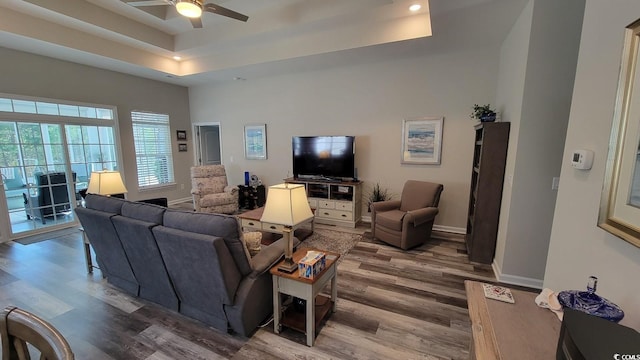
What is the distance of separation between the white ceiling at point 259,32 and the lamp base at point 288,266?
2.92 m

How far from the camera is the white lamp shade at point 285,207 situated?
187 cm

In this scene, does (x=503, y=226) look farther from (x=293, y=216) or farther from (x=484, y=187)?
(x=293, y=216)

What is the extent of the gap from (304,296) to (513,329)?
128cm

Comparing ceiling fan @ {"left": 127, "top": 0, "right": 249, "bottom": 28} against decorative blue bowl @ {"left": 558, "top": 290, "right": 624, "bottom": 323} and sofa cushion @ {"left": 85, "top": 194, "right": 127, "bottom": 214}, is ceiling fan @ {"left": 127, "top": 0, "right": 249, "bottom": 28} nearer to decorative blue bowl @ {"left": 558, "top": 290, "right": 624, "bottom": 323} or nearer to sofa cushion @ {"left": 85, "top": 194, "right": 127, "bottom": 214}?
sofa cushion @ {"left": 85, "top": 194, "right": 127, "bottom": 214}

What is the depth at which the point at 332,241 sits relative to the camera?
400 cm

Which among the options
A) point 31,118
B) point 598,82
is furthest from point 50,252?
point 598,82

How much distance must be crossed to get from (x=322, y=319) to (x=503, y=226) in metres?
2.28

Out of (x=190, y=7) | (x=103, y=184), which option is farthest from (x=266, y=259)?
(x=190, y=7)

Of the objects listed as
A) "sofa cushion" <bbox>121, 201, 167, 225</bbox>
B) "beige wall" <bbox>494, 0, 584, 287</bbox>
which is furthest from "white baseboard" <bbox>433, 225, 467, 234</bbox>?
"sofa cushion" <bbox>121, 201, 167, 225</bbox>

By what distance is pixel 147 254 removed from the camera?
2.16 m

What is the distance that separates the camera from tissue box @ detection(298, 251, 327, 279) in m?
1.89

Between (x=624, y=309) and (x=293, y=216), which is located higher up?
(x=293, y=216)

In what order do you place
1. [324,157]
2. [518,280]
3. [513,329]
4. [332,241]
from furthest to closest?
[324,157] → [332,241] → [518,280] → [513,329]

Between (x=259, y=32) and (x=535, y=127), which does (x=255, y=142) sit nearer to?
(x=259, y=32)
